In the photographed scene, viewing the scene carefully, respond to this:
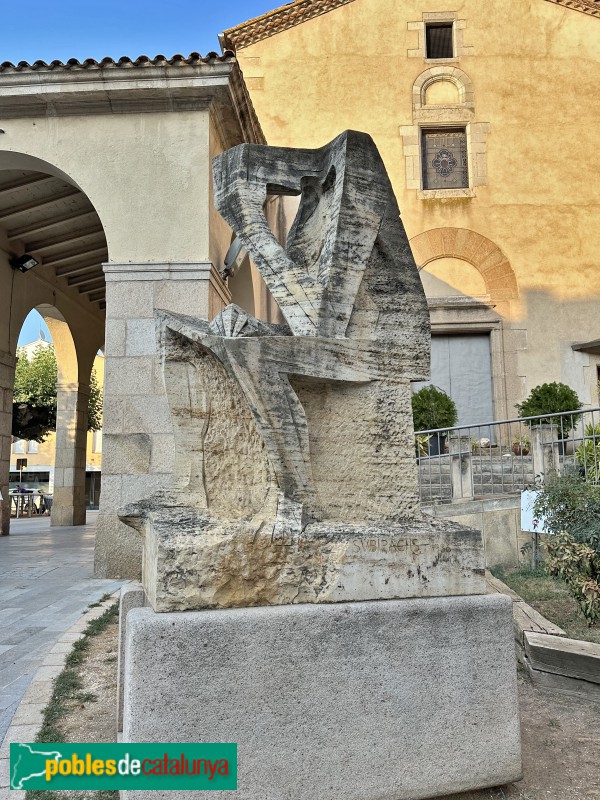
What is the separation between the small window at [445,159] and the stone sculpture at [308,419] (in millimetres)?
11277

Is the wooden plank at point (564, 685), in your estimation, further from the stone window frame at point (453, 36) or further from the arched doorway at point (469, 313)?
the stone window frame at point (453, 36)

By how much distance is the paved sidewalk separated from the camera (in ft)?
12.1

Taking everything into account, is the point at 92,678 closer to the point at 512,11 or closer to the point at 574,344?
the point at 574,344

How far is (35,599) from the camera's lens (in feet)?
18.2

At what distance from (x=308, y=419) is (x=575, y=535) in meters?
3.42

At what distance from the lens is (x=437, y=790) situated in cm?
219

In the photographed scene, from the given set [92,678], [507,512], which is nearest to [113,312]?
[92,678]

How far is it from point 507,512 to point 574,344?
22.1 ft

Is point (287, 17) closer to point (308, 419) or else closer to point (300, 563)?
point (308, 419)

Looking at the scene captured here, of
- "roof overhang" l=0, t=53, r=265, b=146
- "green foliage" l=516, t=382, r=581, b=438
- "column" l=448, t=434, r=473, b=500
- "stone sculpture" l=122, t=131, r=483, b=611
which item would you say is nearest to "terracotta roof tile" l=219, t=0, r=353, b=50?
"roof overhang" l=0, t=53, r=265, b=146

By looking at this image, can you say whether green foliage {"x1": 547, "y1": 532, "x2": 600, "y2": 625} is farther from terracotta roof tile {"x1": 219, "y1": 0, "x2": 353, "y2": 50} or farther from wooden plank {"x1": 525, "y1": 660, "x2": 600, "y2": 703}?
terracotta roof tile {"x1": 219, "y1": 0, "x2": 353, "y2": 50}

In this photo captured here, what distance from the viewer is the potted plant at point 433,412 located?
11.2 meters

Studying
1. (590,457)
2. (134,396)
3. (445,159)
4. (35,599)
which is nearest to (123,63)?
(134,396)

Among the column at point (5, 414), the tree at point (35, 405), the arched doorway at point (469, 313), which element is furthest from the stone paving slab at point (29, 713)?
the tree at point (35, 405)
